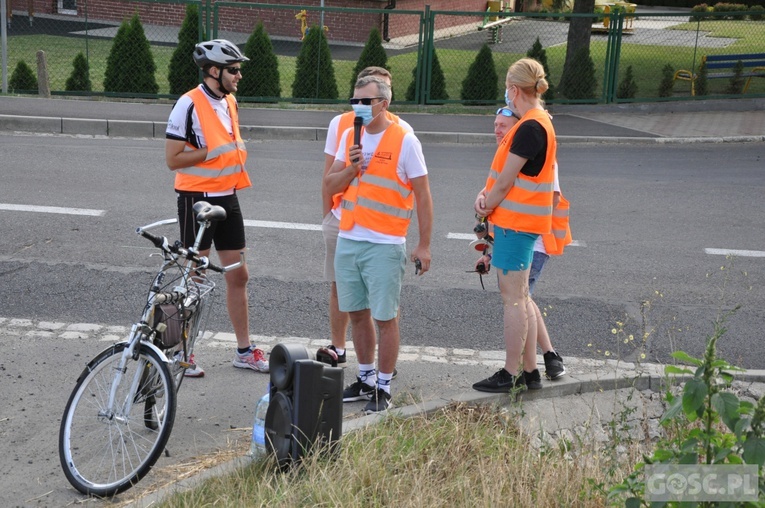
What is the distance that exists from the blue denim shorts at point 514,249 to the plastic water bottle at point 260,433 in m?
1.59

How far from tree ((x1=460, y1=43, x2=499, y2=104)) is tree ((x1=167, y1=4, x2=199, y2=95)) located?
5091 millimetres

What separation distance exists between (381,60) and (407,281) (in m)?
11.1

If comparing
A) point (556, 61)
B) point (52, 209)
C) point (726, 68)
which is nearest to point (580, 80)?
point (556, 61)

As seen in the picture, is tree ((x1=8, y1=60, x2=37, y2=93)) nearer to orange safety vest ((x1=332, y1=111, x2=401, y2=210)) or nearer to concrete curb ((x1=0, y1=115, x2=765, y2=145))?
concrete curb ((x1=0, y1=115, x2=765, y2=145))

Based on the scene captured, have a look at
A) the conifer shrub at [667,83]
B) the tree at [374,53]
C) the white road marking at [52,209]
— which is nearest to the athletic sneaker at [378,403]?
the white road marking at [52,209]

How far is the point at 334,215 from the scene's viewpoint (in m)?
5.96

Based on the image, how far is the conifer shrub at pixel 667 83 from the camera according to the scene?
1905 cm

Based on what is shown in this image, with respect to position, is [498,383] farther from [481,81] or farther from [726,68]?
[726,68]

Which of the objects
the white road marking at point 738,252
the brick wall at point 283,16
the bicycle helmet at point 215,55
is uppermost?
the brick wall at point 283,16

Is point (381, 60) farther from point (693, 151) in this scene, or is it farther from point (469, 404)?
point (469, 404)

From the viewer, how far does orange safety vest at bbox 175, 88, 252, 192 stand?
5.95 metres

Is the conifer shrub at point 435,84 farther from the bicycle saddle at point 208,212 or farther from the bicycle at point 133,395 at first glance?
the bicycle at point 133,395

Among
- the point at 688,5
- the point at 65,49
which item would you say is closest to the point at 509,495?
the point at 65,49

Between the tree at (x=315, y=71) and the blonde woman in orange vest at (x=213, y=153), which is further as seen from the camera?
the tree at (x=315, y=71)
